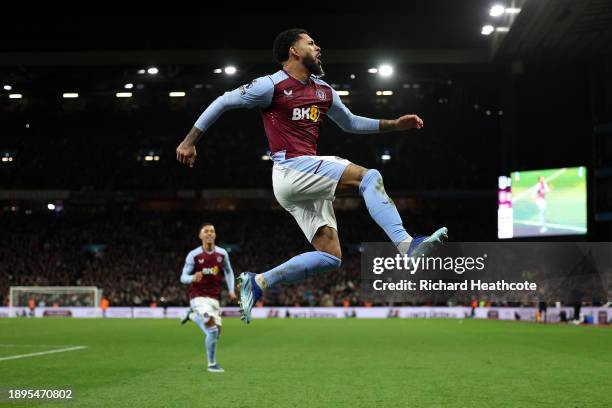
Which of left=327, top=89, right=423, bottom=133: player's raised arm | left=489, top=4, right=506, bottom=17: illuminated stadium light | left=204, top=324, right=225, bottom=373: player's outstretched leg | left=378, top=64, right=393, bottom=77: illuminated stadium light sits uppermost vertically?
left=489, top=4, right=506, bottom=17: illuminated stadium light

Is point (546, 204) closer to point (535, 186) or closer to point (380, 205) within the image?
point (535, 186)

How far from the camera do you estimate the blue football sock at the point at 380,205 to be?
5.30 m

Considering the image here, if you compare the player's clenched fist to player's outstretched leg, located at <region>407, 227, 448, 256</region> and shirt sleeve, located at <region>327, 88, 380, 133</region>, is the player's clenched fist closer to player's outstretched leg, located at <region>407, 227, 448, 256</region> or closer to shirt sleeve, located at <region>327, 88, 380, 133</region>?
shirt sleeve, located at <region>327, 88, 380, 133</region>

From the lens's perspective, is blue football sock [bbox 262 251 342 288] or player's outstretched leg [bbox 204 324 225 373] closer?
blue football sock [bbox 262 251 342 288]

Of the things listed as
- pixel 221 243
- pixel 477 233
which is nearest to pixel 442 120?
pixel 477 233

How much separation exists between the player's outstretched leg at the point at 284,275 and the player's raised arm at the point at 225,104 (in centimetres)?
102

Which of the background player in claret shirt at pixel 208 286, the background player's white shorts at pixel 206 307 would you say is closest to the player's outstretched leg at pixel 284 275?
the background player in claret shirt at pixel 208 286

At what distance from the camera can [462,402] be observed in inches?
391

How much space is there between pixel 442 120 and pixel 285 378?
1443 inches

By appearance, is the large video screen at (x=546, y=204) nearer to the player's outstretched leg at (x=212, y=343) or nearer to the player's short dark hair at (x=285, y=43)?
the player's outstretched leg at (x=212, y=343)

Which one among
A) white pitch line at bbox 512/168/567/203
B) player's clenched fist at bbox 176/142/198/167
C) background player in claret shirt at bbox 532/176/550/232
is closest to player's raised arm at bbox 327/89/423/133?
player's clenched fist at bbox 176/142/198/167

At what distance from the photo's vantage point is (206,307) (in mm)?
13656

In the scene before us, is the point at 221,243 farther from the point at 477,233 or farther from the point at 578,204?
the point at 578,204

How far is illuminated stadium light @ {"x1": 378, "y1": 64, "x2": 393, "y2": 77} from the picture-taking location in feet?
121
